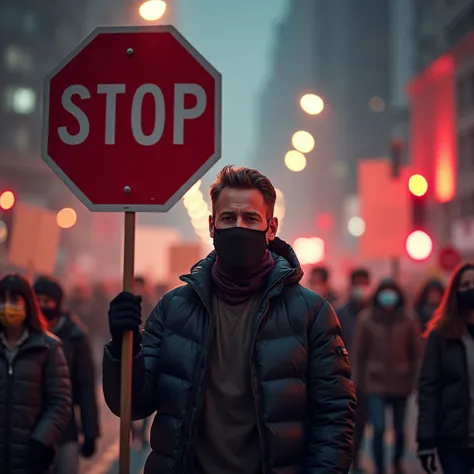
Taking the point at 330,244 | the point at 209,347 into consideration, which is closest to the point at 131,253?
the point at 209,347

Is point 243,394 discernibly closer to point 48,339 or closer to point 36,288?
point 48,339

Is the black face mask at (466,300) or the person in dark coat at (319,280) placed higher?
the person in dark coat at (319,280)

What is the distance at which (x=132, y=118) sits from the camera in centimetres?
407

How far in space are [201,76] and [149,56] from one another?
235 millimetres

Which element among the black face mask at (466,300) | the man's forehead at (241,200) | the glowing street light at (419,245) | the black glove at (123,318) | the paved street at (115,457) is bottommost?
the paved street at (115,457)

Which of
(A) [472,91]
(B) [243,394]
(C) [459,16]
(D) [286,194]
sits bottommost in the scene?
(B) [243,394]

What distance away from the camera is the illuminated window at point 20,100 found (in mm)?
80500

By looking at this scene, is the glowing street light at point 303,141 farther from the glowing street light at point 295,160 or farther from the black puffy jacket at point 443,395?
the black puffy jacket at point 443,395

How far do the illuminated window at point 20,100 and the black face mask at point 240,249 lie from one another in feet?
259

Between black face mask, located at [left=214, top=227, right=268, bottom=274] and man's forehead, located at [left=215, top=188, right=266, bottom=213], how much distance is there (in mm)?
100

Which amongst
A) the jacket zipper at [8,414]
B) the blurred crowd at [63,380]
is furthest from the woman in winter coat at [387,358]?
the jacket zipper at [8,414]

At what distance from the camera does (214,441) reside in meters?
3.89

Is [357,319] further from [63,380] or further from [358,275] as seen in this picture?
[63,380]

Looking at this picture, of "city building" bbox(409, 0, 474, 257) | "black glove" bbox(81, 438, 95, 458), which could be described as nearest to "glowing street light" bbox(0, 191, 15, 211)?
"black glove" bbox(81, 438, 95, 458)
